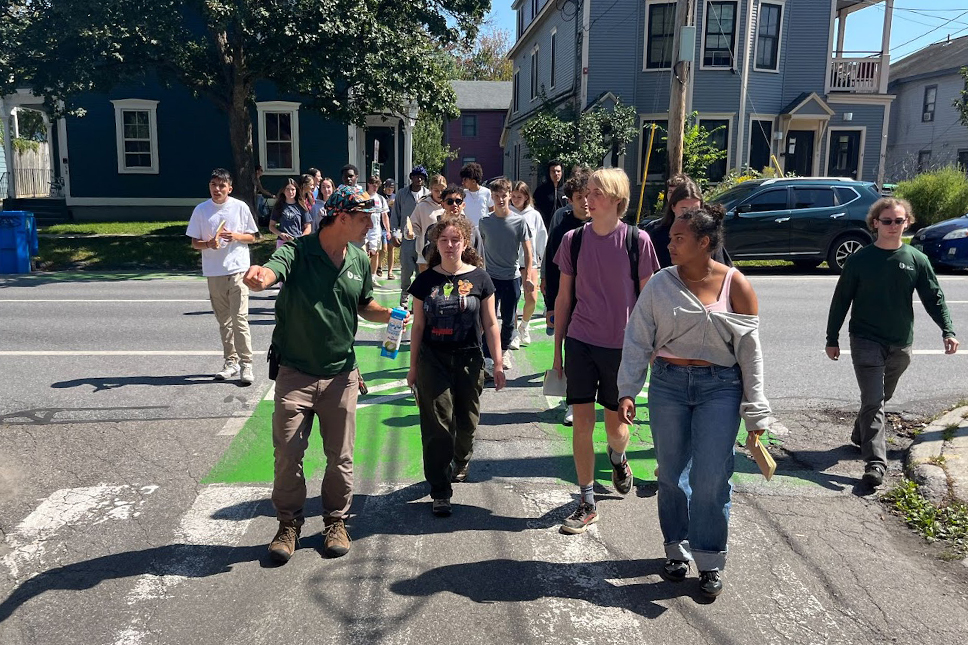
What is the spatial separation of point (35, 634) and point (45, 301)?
1021 centimetres

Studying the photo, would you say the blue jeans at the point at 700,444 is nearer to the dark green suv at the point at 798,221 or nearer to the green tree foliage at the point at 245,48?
the dark green suv at the point at 798,221

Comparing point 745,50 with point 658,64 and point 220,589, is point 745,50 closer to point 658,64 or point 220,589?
point 658,64

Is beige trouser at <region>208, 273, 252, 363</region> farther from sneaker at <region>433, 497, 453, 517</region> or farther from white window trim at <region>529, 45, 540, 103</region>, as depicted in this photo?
white window trim at <region>529, 45, 540, 103</region>

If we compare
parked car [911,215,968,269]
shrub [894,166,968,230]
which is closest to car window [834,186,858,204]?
parked car [911,215,968,269]

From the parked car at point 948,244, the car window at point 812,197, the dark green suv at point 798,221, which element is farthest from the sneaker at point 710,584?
the parked car at point 948,244

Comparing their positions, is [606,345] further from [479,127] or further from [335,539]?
[479,127]

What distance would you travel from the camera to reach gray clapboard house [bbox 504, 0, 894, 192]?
25.0m

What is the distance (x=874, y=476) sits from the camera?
517 centimetres

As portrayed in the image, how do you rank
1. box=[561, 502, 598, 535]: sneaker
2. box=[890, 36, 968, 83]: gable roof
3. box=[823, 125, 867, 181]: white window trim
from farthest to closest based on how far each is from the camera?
1. box=[890, 36, 968, 83]: gable roof
2. box=[823, 125, 867, 181]: white window trim
3. box=[561, 502, 598, 535]: sneaker

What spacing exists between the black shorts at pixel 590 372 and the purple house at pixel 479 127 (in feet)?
152

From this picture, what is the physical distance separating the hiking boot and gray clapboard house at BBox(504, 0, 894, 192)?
22644 millimetres

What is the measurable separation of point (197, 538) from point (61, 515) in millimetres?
941

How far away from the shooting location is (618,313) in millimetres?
4555

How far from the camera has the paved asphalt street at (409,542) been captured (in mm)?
3549
